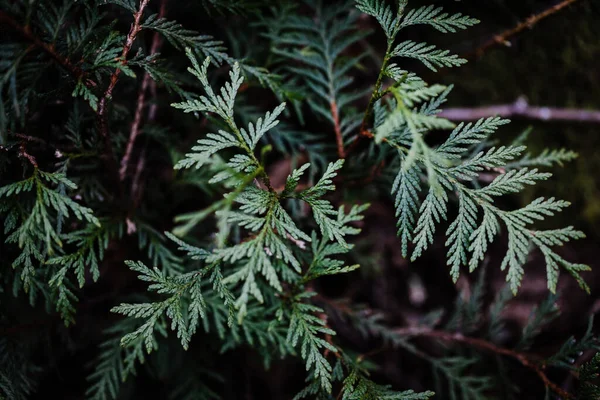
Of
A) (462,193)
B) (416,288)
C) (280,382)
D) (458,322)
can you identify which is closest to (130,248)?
(280,382)

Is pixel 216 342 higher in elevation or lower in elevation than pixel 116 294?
lower

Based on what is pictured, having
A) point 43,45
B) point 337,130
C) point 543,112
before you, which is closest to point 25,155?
point 43,45

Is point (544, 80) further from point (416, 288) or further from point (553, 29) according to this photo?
point (416, 288)

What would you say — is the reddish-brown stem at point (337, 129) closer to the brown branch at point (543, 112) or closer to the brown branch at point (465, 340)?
the brown branch at point (465, 340)

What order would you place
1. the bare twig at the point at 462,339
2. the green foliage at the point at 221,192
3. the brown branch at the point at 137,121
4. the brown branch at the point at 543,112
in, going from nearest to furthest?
the green foliage at the point at 221,192
the brown branch at the point at 137,121
the bare twig at the point at 462,339
the brown branch at the point at 543,112

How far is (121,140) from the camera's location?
1677 mm

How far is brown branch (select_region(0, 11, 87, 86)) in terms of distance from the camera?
111cm

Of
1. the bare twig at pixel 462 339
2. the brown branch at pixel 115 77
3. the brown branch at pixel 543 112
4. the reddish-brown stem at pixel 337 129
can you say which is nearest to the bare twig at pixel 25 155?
the brown branch at pixel 115 77

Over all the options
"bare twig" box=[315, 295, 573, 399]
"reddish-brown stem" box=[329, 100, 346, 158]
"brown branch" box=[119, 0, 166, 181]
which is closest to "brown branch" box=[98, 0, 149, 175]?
"brown branch" box=[119, 0, 166, 181]

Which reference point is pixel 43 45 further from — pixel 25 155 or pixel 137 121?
pixel 137 121

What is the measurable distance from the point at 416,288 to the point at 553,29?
5.75 ft

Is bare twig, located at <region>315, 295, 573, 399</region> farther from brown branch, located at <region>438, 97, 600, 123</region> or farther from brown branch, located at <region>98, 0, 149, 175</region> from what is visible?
brown branch, located at <region>438, 97, 600, 123</region>

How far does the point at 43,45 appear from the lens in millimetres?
1187

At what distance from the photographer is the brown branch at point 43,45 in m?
1.11
